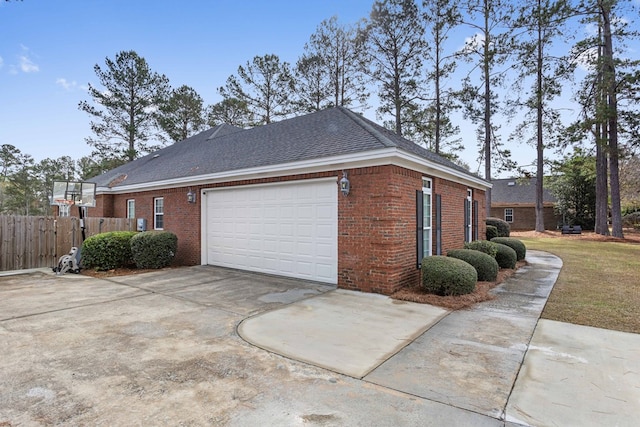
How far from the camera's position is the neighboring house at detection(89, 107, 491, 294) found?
6801mm

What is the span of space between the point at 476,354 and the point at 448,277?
2.60 meters

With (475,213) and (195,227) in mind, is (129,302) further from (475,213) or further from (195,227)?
(475,213)

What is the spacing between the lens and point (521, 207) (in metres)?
30.8

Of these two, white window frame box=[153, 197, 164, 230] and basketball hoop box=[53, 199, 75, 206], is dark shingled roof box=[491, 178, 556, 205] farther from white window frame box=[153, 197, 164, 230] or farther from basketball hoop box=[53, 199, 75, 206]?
basketball hoop box=[53, 199, 75, 206]

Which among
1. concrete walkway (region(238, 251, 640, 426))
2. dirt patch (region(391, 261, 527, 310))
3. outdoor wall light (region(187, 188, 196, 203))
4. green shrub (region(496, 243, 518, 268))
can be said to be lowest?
concrete walkway (region(238, 251, 640, 426))

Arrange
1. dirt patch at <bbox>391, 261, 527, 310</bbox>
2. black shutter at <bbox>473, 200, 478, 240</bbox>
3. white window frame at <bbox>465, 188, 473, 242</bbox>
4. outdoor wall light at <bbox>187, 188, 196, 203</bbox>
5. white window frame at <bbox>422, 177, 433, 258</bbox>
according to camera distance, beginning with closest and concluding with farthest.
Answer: dirt patch at <bbox>391, 261, 527, 310</bbox>
white window frame at <bbox>422, 177, 433, 258</bbox>
outdoor wall light at <bbox>187, 188, 196, 203</bbox>
white window frame at <bbox>465, 188, 473, 242</bbox>
black shutter at <bbox>473, 200, 478, 240</bbox>

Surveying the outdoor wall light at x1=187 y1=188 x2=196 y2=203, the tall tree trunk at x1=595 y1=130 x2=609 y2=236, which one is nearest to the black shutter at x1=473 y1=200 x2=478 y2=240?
the outdoor wall light at x1=187 y1=188 x2=196 y2=203

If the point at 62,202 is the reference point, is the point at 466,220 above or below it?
below

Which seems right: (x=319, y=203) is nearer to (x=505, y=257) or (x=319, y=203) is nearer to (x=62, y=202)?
(x=505, y=257)

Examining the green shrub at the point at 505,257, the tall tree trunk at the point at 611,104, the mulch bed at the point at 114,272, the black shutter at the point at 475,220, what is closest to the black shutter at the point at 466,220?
the black shutter at the point at 475,220

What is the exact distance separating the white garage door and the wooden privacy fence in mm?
4632

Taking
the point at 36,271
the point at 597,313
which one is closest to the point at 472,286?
the point at 597,313

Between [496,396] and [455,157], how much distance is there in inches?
1026

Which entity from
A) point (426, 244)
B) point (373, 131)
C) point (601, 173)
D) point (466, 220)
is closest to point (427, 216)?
point (426, 244)
